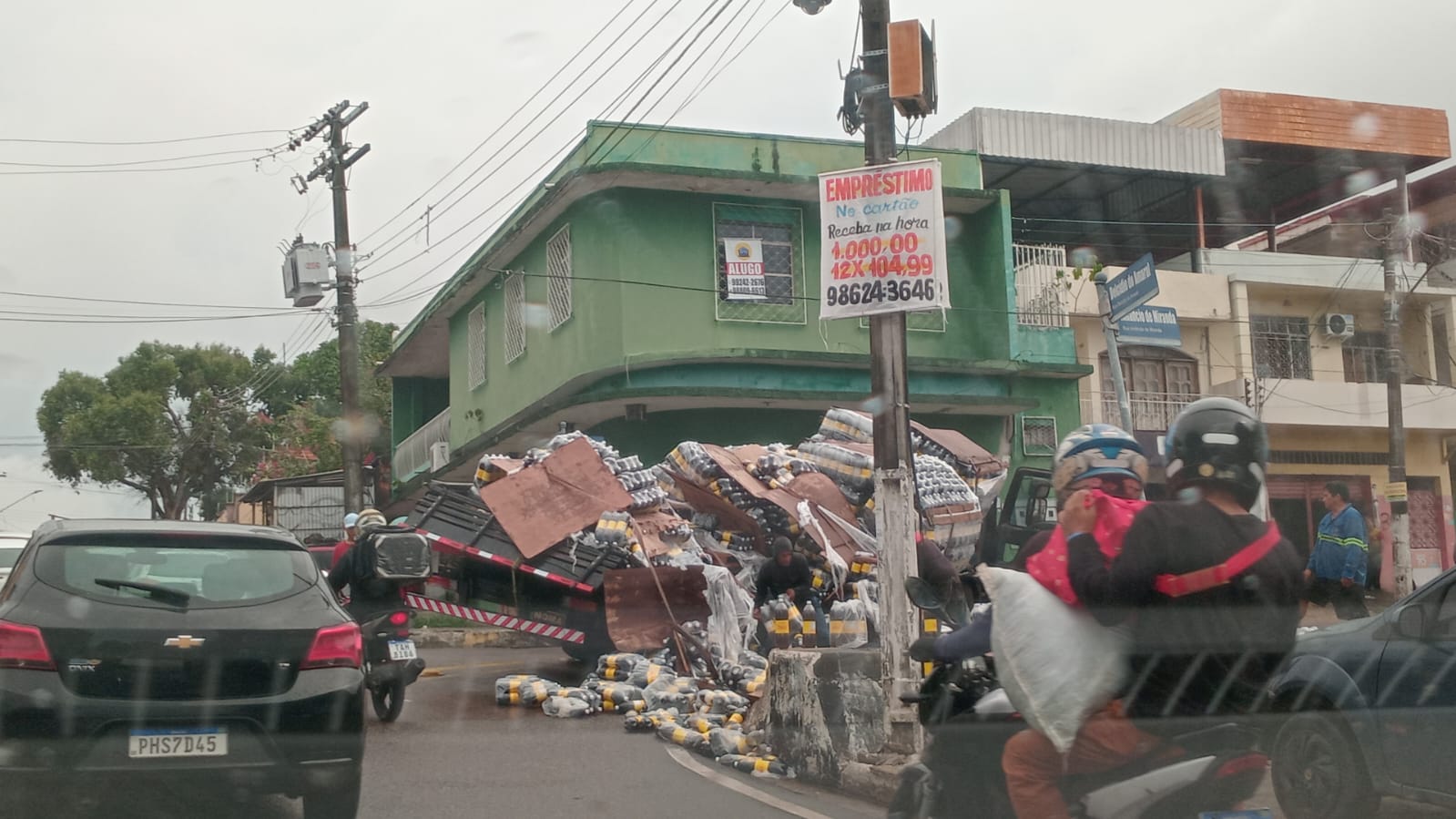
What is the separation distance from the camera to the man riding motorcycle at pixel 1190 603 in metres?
3.12

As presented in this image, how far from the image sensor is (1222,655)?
10.4 ft

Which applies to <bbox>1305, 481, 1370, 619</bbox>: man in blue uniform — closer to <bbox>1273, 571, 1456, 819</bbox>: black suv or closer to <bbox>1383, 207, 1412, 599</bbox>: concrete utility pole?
<bbox>1273, 571, 1456, 819</bbox>: black suv

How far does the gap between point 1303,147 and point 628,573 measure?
1975 centimetres

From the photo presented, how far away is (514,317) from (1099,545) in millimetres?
21245

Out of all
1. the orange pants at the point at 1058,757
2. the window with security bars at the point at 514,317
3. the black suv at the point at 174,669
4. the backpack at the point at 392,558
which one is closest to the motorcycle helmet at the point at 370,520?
the backpack at the point at 392,558

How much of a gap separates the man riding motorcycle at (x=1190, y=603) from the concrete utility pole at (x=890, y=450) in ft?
13.7

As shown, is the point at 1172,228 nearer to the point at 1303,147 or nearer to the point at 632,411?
the point at 1303,147

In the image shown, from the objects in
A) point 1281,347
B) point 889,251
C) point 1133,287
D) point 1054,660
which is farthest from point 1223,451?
point 1281,347

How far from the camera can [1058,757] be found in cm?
323

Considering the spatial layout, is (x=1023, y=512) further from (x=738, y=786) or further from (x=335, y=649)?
(x=335, y=649)

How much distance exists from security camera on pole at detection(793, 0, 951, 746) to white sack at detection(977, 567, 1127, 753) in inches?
179

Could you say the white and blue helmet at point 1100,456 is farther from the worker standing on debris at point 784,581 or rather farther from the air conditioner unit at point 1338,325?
the air conditioner unit at point 1338,325

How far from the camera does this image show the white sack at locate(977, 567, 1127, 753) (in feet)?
10.3

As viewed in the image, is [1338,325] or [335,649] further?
[1338,325]
